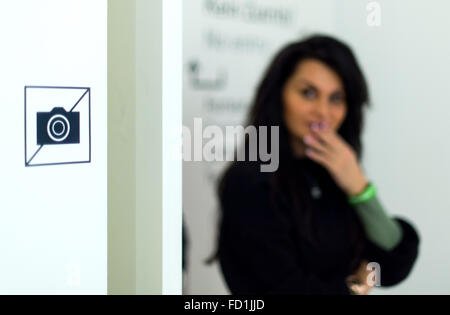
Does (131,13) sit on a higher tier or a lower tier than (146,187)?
higher

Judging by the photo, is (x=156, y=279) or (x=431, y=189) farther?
(x=156, y=279)

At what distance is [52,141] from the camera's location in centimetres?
140

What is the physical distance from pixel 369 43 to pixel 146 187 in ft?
2.51

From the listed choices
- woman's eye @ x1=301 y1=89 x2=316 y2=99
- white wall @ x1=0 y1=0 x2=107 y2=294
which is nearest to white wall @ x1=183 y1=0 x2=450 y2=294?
woman's eye @ x1=301 y1=89 x2=316 y2=99

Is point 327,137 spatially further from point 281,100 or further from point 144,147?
point 144,147

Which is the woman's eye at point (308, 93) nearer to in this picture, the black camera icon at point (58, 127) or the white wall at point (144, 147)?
the white wall at point (144, 147)

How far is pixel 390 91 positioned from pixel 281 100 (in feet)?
1.00

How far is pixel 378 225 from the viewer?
5.22 ft

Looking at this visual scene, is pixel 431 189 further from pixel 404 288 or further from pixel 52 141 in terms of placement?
pixel 52 141

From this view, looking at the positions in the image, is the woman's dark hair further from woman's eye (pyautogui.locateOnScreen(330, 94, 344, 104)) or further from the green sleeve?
the green sleeve

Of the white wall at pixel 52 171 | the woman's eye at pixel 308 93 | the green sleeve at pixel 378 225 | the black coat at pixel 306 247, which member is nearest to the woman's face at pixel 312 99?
the woman's eye at pixel 308 93

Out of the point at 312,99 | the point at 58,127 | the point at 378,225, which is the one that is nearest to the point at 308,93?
the point at 312,99

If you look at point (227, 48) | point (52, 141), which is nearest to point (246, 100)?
point (227, 48)

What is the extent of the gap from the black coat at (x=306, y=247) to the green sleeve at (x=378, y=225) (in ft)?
0.05
